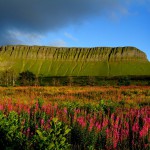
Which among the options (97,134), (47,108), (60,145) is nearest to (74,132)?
(97,134)

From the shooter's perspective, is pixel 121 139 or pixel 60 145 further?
pixel 121 139

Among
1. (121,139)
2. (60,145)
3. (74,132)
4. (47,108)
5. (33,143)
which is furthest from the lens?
(47,108)

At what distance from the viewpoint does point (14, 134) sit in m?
8.38

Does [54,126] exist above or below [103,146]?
above

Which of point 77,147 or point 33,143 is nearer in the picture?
point 33,143

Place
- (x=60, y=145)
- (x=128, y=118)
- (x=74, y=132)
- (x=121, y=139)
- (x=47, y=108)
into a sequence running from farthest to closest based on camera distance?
(x=47, y=108) < (x=128, y=118) < (x=74, y=132) < (x=121, y=139) < (x=60, y=145)

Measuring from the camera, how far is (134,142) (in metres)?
8.30

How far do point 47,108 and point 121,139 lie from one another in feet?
16.8

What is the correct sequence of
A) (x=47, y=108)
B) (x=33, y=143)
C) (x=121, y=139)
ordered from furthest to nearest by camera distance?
(x=47, y=108), (x=121, y=139), (x=33, y=143)

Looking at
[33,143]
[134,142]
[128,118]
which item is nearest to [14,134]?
[33,143]

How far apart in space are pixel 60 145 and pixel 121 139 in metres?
1.76

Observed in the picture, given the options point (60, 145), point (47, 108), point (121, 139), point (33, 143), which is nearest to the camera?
point (60, 145)

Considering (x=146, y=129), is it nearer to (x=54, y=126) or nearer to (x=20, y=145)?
(x=54, y=126)

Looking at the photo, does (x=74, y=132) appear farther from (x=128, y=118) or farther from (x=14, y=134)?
(x=128, y=118)
